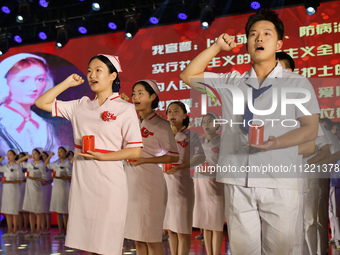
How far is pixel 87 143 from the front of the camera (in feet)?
8.65

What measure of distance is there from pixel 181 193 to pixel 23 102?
5.81m

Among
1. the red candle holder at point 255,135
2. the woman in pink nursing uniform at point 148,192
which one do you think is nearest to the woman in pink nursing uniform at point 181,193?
the woman in pink nursing uniform at point 148,192

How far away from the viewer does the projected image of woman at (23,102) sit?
9.24 m

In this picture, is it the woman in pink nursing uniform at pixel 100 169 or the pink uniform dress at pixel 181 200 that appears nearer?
the woman in pink nursing uniform at pixel 100 169

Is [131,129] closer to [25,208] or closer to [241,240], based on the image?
[241,240]

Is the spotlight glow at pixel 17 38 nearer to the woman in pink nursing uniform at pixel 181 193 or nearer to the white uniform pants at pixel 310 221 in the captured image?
the woman in pink nursing uniform at pixel 181 193

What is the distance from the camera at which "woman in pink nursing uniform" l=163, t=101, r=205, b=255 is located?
445 centimetres

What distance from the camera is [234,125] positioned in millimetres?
2219

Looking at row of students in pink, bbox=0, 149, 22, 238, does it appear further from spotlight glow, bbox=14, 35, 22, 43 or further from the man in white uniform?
the man in white uniform

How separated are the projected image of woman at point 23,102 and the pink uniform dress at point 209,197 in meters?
4.76

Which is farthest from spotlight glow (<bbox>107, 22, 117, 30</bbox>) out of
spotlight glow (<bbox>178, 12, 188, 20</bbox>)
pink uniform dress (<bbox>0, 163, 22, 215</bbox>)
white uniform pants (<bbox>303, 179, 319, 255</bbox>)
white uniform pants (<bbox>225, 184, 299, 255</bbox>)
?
white uniform pants (<bbox>225, 184, 299, 255</bbox>)

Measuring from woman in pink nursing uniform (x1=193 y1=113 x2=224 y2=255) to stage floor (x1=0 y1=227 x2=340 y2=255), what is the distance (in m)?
1.13

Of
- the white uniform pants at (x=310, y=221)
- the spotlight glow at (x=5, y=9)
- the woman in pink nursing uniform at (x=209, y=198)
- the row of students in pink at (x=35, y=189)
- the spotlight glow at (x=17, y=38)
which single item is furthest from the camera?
the spotlight glow at (x=17, y=38)

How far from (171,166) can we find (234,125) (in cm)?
220
